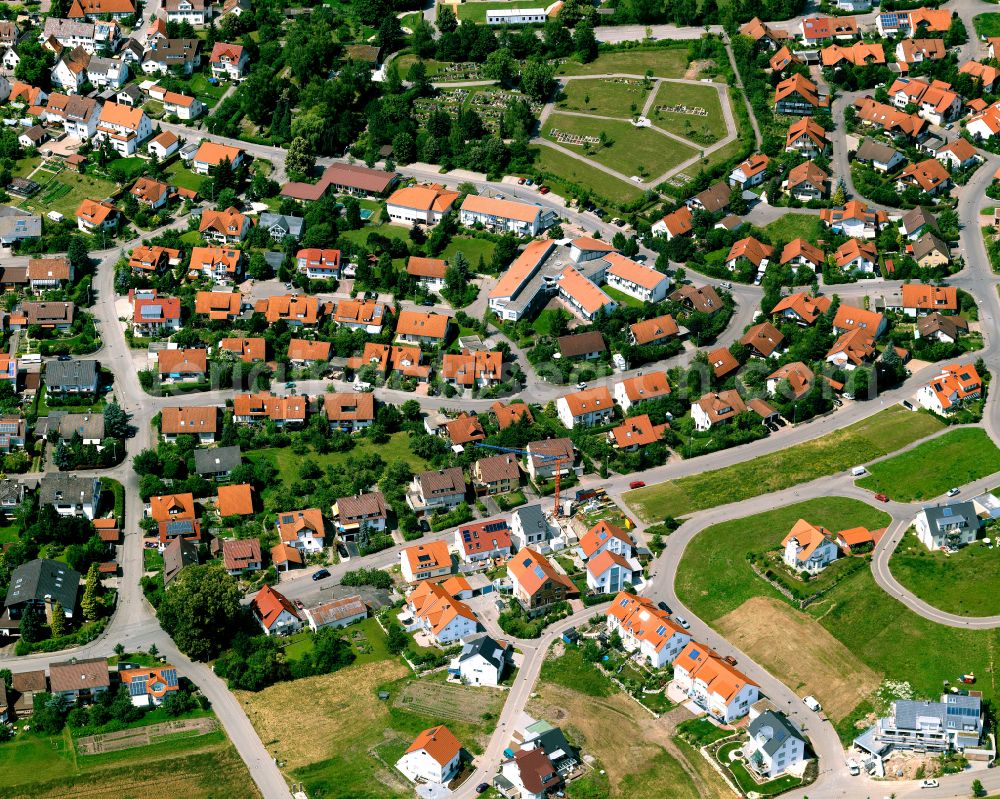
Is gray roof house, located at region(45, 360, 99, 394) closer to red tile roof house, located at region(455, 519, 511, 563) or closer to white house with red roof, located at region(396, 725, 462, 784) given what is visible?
red tile roof house, located at region(455, 519, 511, 563)

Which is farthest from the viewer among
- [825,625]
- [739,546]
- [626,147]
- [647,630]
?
[626,147]

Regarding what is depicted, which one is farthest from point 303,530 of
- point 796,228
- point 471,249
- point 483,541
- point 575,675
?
point 796,228

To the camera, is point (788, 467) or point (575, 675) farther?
point (788, 467)

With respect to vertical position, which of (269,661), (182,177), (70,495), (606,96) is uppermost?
(606,96)

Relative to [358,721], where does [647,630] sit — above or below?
above

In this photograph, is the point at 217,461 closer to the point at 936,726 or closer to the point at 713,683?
the point at 713,683

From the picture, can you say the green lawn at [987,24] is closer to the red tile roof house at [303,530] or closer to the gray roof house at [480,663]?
the red tile roof house at [303,530]

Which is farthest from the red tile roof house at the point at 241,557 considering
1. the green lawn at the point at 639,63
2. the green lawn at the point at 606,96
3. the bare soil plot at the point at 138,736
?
the green lawn at the point at 639,63
